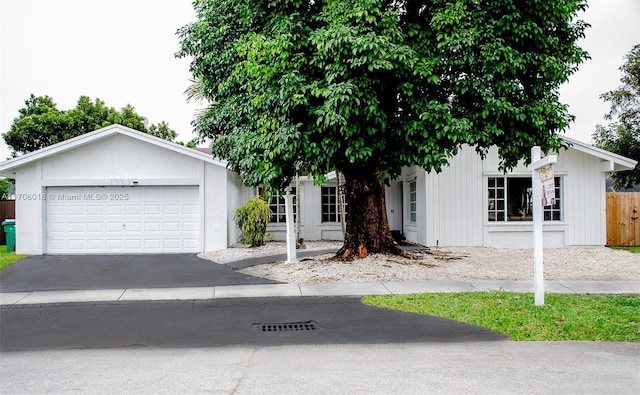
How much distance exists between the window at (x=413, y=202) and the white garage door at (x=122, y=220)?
305 inches

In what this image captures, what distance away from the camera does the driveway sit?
10750 mm

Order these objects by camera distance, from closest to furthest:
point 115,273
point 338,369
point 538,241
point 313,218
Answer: point 338,369 < point 538,241 < point 115,273 < point 313,218

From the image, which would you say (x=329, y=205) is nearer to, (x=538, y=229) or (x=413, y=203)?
(x=413, y=203)

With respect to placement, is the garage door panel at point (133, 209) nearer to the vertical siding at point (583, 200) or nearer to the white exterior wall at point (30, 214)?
the white exterior wall at point (30, 214)

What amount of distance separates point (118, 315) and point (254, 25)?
7.05 m

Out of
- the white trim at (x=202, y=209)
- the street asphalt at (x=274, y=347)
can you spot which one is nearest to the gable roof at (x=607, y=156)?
the street asphalt at (x=274, y=347)

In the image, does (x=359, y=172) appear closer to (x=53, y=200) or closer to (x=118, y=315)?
(x=118, y=315)

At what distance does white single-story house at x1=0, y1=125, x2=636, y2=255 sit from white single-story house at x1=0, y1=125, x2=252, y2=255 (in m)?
0.03

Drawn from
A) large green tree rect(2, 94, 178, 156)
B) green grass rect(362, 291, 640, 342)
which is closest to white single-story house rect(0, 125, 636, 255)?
green grass rect(362, 291, 640, 342)

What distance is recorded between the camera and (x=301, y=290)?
32.2 feet

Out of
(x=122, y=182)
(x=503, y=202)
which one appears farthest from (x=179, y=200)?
(x=503, y=202)

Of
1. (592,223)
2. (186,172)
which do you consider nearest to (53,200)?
(186,172)

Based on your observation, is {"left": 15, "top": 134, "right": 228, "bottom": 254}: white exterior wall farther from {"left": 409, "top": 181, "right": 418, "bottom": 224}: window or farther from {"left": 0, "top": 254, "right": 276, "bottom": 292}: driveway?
{"left": 409, "top": 181, "right": 418, "bottom": 224}: window

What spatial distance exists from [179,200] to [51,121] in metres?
18.3
